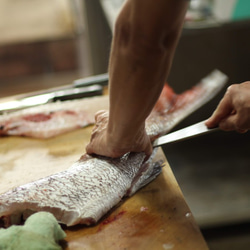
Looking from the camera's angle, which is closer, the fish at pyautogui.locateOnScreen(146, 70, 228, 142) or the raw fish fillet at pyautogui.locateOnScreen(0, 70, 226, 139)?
the fish at pyautogui.locateOnScreen(146, 70, 228, 142)

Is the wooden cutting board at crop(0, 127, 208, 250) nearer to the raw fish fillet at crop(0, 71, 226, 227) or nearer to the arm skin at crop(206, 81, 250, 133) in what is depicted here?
the raw fish fillet at crop(0, 71, 226, 227)

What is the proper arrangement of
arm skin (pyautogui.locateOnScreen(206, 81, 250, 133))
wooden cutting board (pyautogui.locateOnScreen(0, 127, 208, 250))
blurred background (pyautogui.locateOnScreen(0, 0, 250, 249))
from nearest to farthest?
wooden cutting board (pyautogui.locateOnScreen(0, 127, 208, 250)), arm skin (pyautogui.locateOnScreen(206, 81, 250, 133)), blurred background (pyautogui.locateOnScreen(0, 0, 250, 249))

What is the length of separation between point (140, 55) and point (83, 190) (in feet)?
1.72

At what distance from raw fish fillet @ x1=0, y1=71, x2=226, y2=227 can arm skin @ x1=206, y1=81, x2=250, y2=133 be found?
0.28 meters

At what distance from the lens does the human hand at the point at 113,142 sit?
1223 millimetres

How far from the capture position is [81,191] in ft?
4.09

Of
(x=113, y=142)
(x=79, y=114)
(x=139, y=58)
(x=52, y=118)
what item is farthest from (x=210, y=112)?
(x=139, y=58)

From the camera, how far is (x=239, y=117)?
133 centimetres

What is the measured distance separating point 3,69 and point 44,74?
1.72 feet

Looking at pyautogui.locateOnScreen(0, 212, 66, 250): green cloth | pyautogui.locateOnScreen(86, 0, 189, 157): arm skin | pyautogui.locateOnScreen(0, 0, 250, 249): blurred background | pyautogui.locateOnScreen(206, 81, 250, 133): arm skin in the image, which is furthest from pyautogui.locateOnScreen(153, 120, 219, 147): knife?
pyautogui.locateOnScreen(0, 0, 250, 249): blurred background

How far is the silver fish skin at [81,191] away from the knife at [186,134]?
0.42 feet

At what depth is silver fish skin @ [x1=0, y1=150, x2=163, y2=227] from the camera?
1188mm

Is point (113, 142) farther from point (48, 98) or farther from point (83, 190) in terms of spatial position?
point (48, 98)

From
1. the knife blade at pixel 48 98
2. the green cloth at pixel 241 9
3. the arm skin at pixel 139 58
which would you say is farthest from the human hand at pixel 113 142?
the green cloth at pixel 241 9
